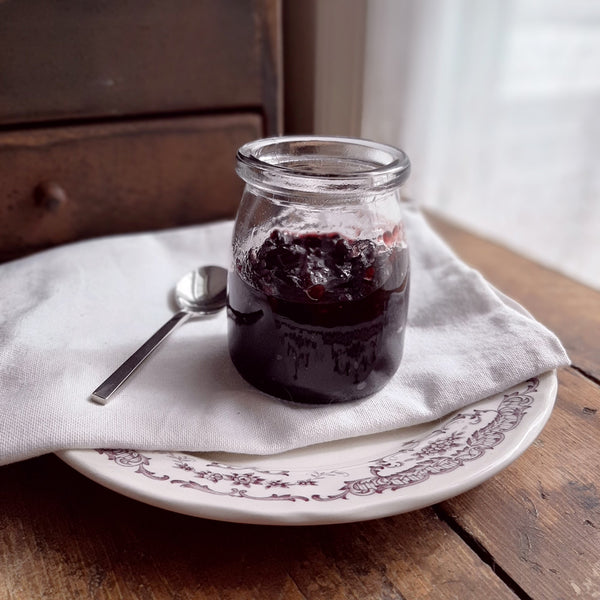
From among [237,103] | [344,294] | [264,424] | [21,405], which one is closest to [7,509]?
[21,405]

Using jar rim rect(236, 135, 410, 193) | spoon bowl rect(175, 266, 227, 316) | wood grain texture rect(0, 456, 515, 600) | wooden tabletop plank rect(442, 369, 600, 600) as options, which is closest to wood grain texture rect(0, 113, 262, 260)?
spoon bowl rect(175, 266, 227, 316)

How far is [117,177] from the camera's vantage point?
919mm

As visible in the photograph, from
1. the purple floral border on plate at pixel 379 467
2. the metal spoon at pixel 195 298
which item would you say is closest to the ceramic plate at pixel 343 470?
the purple floral border on plate at pixel 379 467

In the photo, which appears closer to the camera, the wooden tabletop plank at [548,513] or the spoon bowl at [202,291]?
the wooden tabletop plank at [548,513]

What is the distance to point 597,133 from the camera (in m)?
0.90

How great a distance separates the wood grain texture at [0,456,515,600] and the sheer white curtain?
2.04 ft

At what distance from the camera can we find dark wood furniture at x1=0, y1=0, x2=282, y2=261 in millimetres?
819

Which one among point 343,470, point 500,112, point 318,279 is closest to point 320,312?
point 318,279

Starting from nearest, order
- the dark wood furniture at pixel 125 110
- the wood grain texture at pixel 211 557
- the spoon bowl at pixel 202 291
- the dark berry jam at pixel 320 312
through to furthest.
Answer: the wood grain texture at pixel 211 557
the dark berry jam at pixel 320 312
the spoon bowl at pixel 202 291
the dark wood furniture at pixel 125 110

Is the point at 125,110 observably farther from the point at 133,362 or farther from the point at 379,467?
the point at 379,467

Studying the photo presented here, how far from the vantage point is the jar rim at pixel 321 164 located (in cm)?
52

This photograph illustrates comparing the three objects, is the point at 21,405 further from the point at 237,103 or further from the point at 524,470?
the point at 237,103

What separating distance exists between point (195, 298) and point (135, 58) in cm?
36

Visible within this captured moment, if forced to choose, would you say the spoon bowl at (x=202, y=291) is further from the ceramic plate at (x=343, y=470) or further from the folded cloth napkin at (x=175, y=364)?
the ceramic plate at (x=343, y=470)
